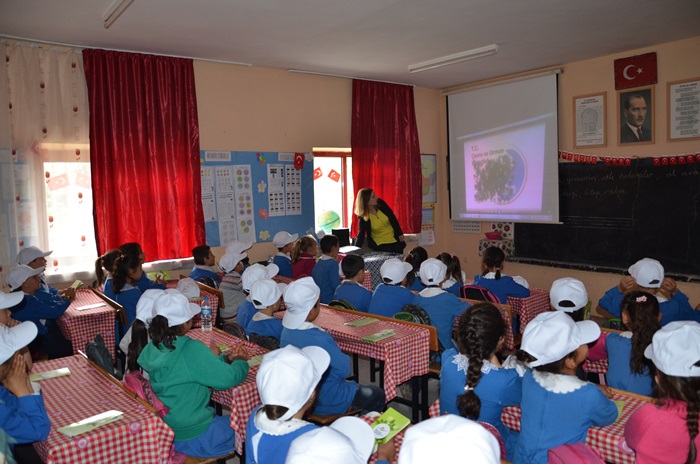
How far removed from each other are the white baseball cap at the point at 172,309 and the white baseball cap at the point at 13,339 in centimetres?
55

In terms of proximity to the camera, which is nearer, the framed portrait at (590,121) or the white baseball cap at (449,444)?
the white baseball cap at (449,444)

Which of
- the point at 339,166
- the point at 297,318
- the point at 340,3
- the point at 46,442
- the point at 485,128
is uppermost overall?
the point at 340,3

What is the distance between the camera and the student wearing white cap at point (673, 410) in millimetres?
1869

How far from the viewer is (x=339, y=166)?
7832 millimetres

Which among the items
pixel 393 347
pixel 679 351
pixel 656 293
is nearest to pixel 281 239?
pixel 393 347

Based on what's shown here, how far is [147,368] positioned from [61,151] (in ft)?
12.0

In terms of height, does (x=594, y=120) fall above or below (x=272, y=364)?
above

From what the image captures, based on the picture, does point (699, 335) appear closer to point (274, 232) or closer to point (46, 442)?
point (46, 442)

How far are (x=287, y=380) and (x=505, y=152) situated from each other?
6.55 metres

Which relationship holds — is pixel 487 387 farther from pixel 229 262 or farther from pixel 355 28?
pixel 355 28

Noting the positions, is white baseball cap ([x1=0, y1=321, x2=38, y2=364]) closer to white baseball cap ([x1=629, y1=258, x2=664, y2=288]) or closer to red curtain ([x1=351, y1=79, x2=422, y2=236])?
white baseball cap ([x1=629, y1=258, x2=664, y2=288])

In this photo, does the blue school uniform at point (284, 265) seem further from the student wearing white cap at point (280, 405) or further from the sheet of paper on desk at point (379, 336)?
the student wearing white cap at point (280, 405)

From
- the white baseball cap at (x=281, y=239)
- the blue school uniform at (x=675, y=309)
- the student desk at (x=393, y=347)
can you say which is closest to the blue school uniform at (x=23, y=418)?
the student desk at (x=393, y=347)

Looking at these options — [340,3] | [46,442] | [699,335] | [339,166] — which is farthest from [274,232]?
[699,335]
